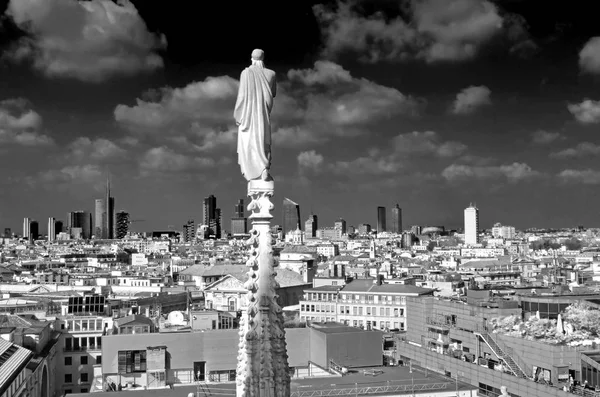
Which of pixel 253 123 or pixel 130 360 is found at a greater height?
pixel 253 123

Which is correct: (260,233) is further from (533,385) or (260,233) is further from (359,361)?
(359,361)

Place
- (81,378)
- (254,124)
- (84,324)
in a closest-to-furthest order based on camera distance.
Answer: (254,124) < (81,378) < (84,324)

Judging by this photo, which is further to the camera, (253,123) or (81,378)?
(81,378)

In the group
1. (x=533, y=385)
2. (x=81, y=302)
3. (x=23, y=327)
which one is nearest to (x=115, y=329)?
(x=23, y=327)

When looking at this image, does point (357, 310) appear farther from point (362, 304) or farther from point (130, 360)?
point (130, 360)

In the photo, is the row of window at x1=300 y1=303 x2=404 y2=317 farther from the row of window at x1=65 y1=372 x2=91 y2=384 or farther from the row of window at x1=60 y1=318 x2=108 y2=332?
the row of window at x1=65 y1=372 x2=91 y2=384

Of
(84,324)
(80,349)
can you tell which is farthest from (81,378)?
(84,324)

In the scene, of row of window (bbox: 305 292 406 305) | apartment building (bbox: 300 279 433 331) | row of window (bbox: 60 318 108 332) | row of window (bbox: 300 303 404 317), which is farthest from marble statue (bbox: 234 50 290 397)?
row of window (bbox: 300 303 404 317)

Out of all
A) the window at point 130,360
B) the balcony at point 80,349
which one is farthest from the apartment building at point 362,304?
the window at point 130,360
